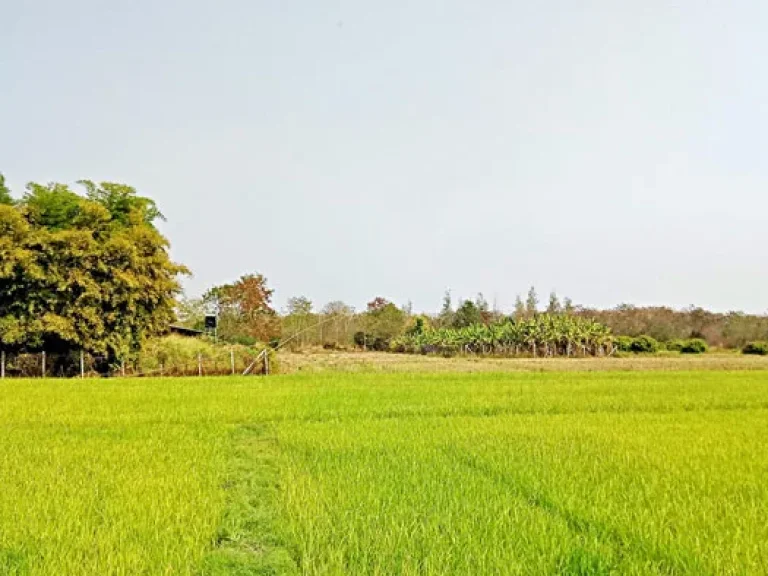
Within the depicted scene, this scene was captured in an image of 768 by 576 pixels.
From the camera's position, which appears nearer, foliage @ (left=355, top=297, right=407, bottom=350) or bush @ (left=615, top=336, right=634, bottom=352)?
bush @ (left=615, top=336, right=634, bottom=352)

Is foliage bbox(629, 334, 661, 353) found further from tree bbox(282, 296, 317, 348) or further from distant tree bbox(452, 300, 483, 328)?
tree bbox(282, 296, 317, 348)

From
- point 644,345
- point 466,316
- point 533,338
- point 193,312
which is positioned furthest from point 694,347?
point 193,312

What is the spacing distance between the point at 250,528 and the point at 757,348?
3361cm

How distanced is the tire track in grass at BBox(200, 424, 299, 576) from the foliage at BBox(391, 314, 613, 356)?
27.4 metres

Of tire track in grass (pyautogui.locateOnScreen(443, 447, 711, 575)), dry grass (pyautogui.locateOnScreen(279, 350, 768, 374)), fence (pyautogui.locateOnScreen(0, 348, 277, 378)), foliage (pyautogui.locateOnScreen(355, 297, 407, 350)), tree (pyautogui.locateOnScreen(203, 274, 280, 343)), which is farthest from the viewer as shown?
foliage (pyautogui.locateOnScreen(355, 297, 407, 350))

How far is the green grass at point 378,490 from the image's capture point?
110 inches

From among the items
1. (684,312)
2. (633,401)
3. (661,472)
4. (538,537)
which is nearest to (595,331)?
(684,312)

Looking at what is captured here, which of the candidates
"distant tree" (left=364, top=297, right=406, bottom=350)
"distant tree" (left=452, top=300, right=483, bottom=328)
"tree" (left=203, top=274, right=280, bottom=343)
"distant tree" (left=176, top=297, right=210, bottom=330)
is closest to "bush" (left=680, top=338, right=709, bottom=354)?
"distant tree" (left=452, top=300, right=483, bottom=328)

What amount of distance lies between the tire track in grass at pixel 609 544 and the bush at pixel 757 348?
1265 inches

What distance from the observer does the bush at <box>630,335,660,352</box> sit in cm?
3070

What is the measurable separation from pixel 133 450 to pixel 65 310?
11.5 meters

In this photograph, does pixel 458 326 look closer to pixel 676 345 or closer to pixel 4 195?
pixel 676 345

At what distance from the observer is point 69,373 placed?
16.1m

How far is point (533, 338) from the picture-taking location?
103ft
